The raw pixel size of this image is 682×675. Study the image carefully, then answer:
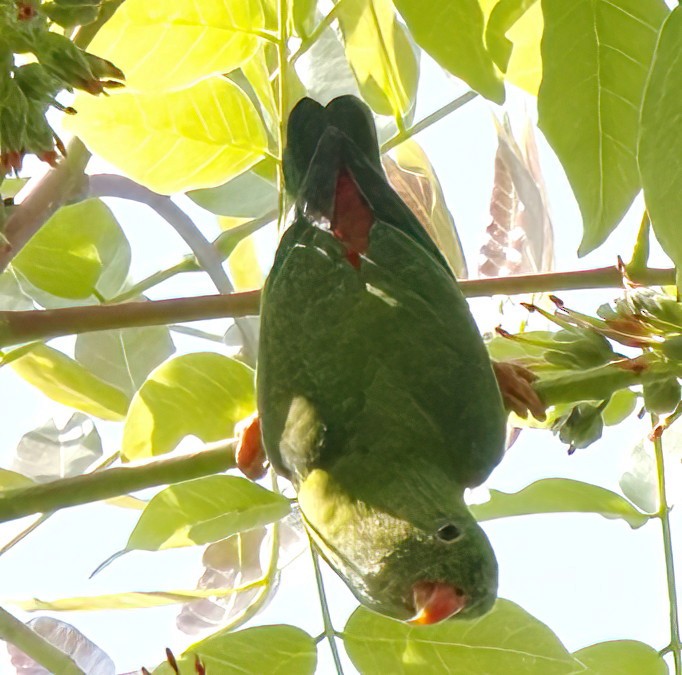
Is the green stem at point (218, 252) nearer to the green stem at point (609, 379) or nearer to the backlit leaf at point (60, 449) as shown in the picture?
the backlit leaf at point (60, 449)

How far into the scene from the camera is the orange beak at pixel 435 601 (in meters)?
0.86

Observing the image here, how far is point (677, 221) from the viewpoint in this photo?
66 centimetres

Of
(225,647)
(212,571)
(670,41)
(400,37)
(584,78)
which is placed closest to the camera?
(670,41)

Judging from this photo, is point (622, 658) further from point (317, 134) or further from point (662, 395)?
point (317, 134)

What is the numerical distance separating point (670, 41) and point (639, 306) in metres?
0.25

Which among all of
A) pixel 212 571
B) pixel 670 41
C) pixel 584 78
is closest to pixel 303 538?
pixel 212 571

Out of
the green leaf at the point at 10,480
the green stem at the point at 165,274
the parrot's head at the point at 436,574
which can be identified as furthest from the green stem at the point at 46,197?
the parrot's head at the point at 436,574

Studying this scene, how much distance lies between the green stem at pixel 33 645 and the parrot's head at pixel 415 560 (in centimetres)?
28

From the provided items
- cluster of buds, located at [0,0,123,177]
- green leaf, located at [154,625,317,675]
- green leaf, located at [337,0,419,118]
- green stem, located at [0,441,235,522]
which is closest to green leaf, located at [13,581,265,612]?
green leaf, located at [154,625,317,675]

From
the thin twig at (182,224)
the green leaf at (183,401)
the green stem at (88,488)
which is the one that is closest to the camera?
the green stem at (88,488)

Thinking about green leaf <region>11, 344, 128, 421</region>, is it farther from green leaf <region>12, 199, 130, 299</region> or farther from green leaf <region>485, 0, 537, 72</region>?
green leaf <region>485, 0, 537, 72</region>

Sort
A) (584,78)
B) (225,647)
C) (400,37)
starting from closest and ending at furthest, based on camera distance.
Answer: (584,78)
(225,647)
(400,37)

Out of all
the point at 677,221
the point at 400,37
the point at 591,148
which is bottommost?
the point at 677,221

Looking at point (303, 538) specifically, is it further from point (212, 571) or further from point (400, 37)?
point (400, 37)
